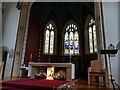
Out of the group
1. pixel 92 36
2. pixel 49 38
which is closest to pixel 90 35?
pixel 92 36

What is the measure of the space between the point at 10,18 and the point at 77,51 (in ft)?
18.3

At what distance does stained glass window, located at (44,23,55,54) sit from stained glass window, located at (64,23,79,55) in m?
1.05

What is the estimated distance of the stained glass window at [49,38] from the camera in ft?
33.6

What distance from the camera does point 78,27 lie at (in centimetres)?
1043

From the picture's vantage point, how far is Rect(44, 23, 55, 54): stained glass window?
10.2m

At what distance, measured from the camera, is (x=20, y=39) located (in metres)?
6.24

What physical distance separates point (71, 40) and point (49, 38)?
175cm

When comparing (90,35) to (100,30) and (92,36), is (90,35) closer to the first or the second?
(92,36)

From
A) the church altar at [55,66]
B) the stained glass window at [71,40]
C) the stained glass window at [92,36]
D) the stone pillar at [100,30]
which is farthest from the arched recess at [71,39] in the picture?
the church altar at [55,66]

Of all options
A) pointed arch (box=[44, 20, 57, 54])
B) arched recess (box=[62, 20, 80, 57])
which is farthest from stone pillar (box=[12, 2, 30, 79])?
arched recess (box=[62, 20, 80, 57])

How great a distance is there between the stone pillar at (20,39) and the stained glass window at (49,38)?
12.5ft

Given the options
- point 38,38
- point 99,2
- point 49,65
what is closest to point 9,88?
point 49,65

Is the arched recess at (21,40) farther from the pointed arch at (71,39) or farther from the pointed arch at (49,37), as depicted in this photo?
the pointed arch at (71,39)

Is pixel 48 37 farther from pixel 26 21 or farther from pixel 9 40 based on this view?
pixel 9 40
